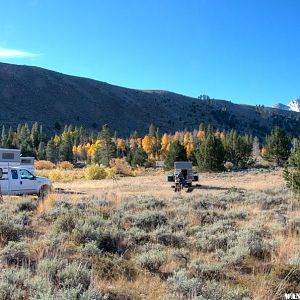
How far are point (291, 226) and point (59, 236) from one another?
576 centimetres

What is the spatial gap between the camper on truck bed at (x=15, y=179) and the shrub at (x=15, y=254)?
38.1ft

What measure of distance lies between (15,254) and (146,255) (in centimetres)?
231

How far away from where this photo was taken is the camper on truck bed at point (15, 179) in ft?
64.0

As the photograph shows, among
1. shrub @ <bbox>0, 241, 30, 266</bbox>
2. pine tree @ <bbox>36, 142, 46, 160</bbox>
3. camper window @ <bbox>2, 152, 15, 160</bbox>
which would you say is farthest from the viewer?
pine tree @ <bbox>36, 142, 46, 160</bbox>

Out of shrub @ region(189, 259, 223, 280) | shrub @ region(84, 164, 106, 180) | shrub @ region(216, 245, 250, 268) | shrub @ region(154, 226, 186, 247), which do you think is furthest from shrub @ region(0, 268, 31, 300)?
shrub @ region(84, 164, 106, 180)

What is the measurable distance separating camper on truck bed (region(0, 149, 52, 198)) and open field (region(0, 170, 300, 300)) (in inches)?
291

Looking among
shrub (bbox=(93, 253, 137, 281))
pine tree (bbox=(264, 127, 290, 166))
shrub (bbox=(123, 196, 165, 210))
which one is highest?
pine tree (bbox=(264, 127, 290, 166))

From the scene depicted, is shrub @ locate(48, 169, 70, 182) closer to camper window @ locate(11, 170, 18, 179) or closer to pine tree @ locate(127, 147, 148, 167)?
camper window @ locate(11, 170, 18, 179)

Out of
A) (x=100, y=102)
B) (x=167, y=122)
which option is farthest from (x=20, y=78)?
(x=167, y=122)

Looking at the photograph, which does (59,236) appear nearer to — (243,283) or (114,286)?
(114,286)

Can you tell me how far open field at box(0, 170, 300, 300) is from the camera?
240 inches

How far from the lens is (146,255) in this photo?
7.68 metres

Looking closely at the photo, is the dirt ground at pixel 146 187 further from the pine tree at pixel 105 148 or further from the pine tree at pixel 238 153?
the pine tree at pixel 105 148

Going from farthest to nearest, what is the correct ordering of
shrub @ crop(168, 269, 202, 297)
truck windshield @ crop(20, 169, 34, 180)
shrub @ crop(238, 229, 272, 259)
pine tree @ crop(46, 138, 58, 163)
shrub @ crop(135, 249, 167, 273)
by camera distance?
pine tree @ crop(46, 138, 58, 163) < truck windshield @ crop(20, 169, 34, 180) < shrub @ crop(238, 229, 272, 259) < shrub @ crop(135, 249, 167, 273) < shrub @ crop(168, 269, 202, 297)
